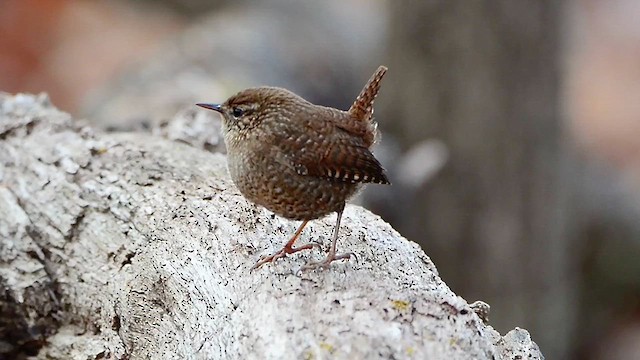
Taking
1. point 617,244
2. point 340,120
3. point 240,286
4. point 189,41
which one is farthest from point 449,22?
point 240,286

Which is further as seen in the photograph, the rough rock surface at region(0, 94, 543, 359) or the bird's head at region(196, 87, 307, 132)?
Answer: the bird's head at region(196, 87, 307, 132)

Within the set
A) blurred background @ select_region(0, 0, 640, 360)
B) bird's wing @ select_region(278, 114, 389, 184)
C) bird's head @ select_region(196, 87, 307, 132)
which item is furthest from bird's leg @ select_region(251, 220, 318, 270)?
blurred background @ select_region(0, 0, 640, 360)

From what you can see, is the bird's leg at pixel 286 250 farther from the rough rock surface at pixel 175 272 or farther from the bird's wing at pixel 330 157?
the bird's wing at pixel 330 157

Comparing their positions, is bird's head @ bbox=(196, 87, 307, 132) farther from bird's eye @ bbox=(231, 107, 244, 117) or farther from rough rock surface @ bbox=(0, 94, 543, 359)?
rough rock surface @ bbox=(0, 94, 543, 359)

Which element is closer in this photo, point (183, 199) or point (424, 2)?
point (183, 199)

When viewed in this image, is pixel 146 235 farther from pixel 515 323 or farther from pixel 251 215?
pixel 515 323

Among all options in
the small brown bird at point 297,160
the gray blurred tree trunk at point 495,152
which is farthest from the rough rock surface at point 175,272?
the gray blurred tree trunk at point 495,152

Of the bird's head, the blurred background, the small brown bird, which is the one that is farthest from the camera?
the blurred background
